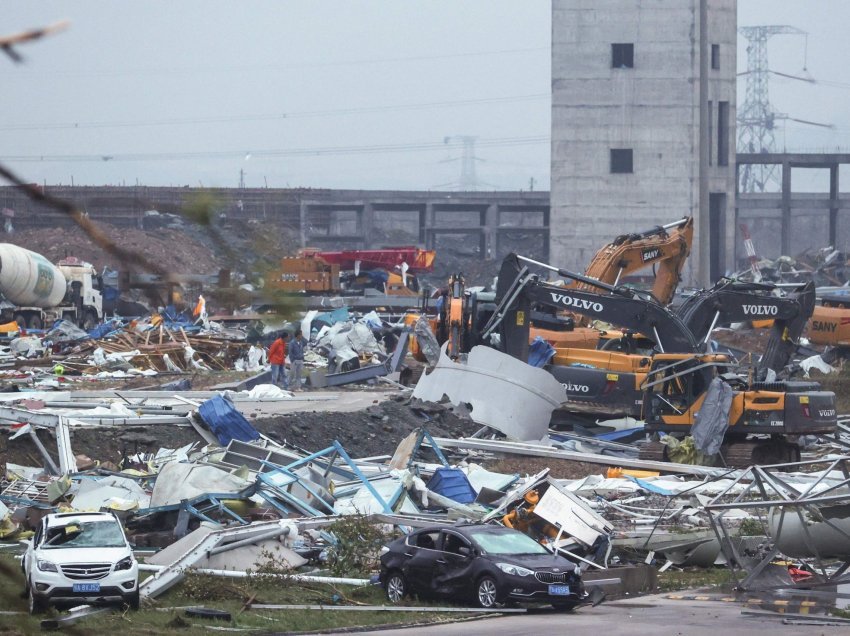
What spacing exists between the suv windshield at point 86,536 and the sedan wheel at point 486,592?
3.81 meters

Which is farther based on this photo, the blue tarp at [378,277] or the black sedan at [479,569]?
the blue tarp at [378,277]

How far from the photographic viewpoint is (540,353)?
Result: 28.2 metres

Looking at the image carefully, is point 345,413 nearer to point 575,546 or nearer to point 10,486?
point 10,486

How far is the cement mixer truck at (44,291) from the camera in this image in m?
48.9

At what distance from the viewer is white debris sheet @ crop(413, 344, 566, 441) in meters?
26.5

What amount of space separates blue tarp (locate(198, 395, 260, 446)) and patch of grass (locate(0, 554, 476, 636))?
915 centimetres

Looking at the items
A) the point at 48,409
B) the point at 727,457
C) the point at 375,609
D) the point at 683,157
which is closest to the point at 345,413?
the point at 48,409

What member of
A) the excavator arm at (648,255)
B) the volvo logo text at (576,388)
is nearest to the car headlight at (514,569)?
the volvo logo text at (576,388)

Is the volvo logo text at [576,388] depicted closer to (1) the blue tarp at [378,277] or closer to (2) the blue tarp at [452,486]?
(2) the blue tarp at [452,486]

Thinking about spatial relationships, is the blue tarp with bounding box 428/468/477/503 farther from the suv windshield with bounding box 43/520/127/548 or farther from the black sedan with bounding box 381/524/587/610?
the suv windshield with bounding box 43/520/127/548

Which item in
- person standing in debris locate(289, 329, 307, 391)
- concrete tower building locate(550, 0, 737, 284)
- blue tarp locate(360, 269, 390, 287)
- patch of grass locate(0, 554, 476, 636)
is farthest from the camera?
concrete tower building locate(550, 0, 737, 284)

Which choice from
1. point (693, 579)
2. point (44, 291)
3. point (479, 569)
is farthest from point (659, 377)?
point (44, 291)

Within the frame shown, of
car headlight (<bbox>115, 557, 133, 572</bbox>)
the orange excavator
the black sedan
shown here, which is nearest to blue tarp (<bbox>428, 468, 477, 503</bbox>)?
the black sedan

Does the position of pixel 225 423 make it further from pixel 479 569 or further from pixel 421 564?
pixel 479 569
